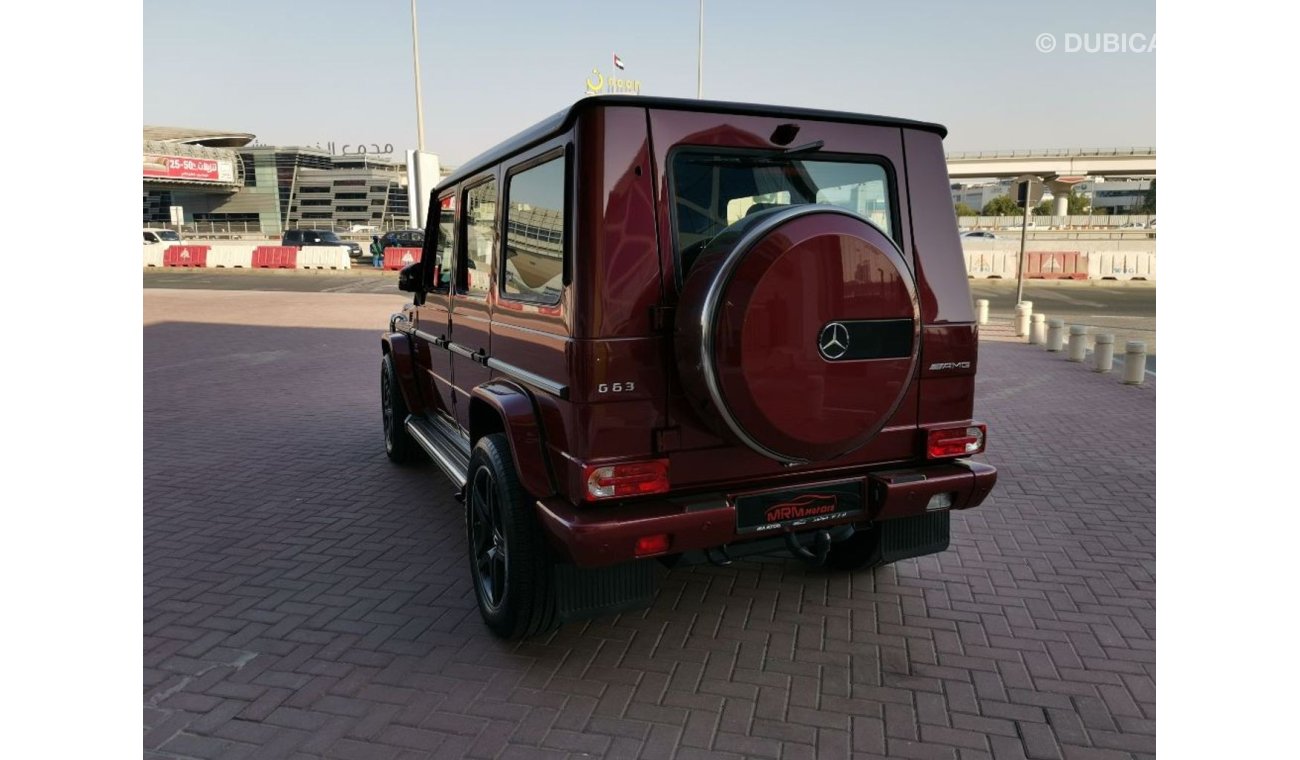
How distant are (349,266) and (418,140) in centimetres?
954

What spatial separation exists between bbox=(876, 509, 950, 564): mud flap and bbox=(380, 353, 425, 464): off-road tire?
361 centimetres

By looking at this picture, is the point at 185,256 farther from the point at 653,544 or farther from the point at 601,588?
the point at 653,544

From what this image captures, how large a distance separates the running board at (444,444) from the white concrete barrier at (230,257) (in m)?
30.1

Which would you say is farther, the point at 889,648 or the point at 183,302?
the point at 183,302

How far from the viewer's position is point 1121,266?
88.0 feet

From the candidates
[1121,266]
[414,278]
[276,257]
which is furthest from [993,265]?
[414,278]

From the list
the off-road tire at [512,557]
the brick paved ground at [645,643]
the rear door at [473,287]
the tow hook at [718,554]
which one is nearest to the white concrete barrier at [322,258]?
the brick paved ground at [645,643]

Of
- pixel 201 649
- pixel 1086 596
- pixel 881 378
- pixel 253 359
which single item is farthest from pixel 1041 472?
pixel 253 359

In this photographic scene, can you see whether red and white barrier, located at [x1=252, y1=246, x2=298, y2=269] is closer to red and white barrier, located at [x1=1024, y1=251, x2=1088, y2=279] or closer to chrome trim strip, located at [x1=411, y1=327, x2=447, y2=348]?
red and white barrier, located at [x1=1024, y1=251, x2=1088, y2=279]

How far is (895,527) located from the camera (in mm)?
3844

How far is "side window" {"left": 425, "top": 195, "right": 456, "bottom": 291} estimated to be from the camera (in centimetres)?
482

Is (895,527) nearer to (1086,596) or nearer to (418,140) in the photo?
(1086,596)

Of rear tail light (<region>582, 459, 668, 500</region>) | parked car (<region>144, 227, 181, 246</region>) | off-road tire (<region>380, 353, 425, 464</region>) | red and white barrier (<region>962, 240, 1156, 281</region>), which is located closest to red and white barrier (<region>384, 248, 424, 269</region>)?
parked car (<region>144, 227, 181, 246</region>)

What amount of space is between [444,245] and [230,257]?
3126cm
